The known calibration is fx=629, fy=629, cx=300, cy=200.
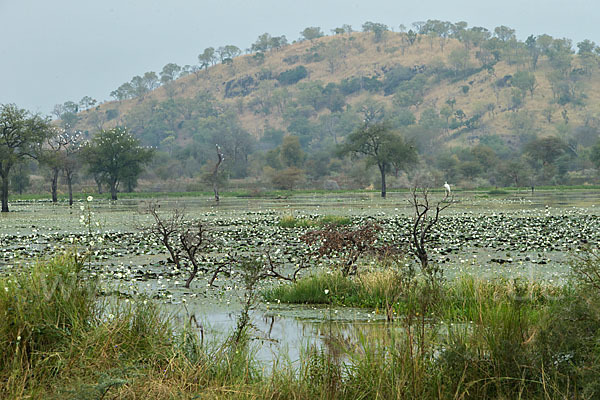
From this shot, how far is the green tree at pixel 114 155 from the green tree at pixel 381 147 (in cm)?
2607

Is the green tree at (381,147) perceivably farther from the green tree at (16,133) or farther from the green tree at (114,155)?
the green tree at (16,133)

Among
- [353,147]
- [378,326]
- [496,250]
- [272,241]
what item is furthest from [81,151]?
[378,326]

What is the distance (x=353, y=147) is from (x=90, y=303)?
71.6 meters

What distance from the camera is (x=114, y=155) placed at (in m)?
78.2

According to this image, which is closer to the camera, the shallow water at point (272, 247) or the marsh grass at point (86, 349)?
the marsh grass at point (86, 349)

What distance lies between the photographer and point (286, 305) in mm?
11219

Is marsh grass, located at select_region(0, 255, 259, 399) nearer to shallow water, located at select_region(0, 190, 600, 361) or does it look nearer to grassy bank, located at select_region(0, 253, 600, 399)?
grassy bank, located at select_region(0, 253, 600, 399)

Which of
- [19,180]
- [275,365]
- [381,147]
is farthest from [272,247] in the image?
[19,180]

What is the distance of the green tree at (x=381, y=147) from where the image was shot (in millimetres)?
76125

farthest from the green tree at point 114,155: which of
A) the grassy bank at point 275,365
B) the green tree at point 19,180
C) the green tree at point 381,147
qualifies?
the grassy bank at point 275,365

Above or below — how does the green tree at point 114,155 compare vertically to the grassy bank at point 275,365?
above

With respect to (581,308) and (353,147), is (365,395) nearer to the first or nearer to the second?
(581,308)

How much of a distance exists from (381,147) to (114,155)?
108 feet

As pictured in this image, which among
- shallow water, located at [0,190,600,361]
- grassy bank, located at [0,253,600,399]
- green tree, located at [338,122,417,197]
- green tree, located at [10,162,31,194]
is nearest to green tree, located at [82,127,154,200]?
green tree, located at [10,162,31,194]
